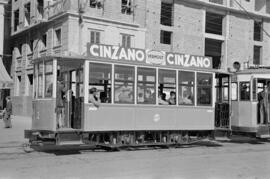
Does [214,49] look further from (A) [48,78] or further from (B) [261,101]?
(A) [48,78]

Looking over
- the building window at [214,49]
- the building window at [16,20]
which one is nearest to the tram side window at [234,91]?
the building window at [214,49]

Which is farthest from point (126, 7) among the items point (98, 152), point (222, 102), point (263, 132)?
point (98, 152)

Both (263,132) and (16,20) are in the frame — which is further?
(16,20)

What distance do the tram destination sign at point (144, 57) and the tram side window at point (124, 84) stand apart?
0.31m

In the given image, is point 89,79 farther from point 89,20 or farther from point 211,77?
point 89,20

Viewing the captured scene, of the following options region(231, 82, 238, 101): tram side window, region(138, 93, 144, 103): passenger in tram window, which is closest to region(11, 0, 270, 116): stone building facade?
region(231, 82, 238, 101): tram side window

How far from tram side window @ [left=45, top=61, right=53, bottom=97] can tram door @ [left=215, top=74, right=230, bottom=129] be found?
6.75 metres

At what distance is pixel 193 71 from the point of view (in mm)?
15086

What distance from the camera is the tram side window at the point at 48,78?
12832 millimetres

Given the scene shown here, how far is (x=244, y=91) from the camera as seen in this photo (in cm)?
1691

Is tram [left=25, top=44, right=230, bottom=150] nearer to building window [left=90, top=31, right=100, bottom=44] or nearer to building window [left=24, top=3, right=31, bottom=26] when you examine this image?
building window [left=90, top=31, right=100, bottom=44]

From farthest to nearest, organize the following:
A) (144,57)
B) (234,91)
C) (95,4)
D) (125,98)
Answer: (95,4), (234,91), (144,57), (125,98)

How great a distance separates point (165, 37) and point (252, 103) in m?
16.8

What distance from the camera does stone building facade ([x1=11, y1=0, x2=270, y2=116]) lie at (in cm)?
2806
